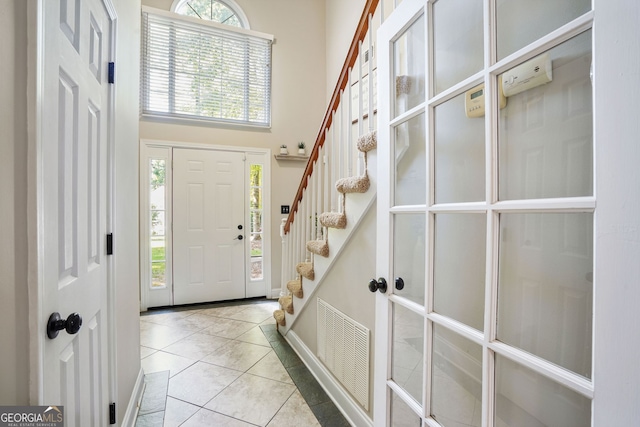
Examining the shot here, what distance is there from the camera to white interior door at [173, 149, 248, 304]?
3.72m

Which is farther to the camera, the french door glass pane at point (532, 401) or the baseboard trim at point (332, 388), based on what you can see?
the baseboard trim at point (332, 388)

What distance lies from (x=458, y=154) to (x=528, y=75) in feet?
0.95

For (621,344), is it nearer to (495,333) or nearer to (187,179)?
(495,333)

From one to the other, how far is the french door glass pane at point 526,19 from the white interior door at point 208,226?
11.7ft

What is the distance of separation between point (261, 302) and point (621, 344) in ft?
12.6

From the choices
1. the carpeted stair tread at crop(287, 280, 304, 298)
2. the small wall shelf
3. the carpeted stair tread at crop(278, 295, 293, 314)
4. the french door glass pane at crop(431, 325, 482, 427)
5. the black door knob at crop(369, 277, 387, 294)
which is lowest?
the carpeted stair tread at crop(278, 295, 293, 314)

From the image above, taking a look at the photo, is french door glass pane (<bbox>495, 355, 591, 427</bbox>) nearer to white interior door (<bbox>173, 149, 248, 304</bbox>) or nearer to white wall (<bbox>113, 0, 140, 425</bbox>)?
white wall (<bbox>113, 0, 140, 425</bbox>)

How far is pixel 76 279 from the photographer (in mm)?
982

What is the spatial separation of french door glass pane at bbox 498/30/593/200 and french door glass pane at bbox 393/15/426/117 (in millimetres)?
382

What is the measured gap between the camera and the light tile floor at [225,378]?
177 centimetres

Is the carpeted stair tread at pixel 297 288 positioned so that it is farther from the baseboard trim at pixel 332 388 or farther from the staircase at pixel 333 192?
the baseboard trim at pixel 332 388

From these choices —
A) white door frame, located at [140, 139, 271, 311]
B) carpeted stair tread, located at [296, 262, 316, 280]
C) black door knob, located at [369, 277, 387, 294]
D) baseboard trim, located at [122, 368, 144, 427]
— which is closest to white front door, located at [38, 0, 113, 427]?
baseboard trim, located at [122, 368, 144, 427]

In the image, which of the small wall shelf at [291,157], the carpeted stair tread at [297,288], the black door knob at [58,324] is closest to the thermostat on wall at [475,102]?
the black door knob at [58,324]

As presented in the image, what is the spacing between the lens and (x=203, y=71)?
3.79 m
